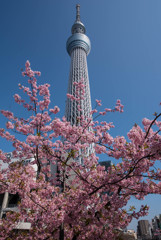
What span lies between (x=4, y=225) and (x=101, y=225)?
12.7 feet

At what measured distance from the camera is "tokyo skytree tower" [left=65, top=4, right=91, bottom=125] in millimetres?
75037

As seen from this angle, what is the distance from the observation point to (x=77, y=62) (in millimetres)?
85062

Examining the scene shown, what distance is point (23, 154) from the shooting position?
26.3ft

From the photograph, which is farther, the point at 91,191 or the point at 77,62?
the point at 77,62

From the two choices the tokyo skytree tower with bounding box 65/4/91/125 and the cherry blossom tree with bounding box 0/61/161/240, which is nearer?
the cherry blossom tree with bounding box 0/61/161/240

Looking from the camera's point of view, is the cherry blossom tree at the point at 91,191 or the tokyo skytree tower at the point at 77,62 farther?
the tokyo skytree tower at the point at 77,62

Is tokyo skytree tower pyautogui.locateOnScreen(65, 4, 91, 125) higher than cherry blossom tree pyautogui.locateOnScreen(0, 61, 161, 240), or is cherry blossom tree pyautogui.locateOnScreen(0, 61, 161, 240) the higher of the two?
tokyo skytree tower pyautogui.locateOnScreen(65, 4, 91, 125)

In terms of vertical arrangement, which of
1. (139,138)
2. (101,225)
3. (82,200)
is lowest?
(101,225)

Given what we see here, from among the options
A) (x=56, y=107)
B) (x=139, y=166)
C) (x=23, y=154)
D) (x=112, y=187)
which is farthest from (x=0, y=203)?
(x=139, y=166)

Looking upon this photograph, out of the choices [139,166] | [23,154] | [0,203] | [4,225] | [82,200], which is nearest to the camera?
[139,166]

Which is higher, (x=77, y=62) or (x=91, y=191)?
(x=77, y=62)

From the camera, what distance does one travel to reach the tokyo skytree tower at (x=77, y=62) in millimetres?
75037

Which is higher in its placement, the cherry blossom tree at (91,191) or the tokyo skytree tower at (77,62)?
the tokyo skytree tower at (77,62)

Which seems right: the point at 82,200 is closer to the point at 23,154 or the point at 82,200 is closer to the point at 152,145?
the point at 152,145
